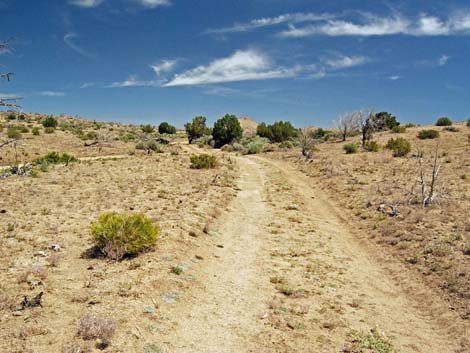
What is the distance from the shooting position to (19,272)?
32.2 ft

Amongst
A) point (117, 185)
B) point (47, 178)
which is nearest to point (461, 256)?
point (117, 185)

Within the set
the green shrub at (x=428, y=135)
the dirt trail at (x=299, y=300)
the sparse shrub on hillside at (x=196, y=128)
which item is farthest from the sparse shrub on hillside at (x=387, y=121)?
the dirt trail at (x=299, y=300)

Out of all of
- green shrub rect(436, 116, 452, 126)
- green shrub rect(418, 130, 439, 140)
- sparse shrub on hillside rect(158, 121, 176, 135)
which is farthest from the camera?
sparse shrub on hillside rect(158, 121, 176, 135)

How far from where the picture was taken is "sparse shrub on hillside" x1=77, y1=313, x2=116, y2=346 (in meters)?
6.91

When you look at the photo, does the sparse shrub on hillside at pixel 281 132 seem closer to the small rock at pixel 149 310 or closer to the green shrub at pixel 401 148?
the green shrub at pixel 401 148

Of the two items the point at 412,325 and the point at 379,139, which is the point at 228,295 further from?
the point at 379,139

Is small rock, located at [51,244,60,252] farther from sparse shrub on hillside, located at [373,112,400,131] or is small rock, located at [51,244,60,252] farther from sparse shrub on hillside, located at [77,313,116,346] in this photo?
sparse shrub on hillside, located at [373,112,400,131]

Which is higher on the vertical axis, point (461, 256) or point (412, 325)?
point (461, 256)

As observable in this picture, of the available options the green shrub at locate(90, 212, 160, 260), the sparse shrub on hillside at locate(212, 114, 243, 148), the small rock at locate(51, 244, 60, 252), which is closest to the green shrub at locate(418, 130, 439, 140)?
the sparse shrub on hillside at locate(212, 114, 243, 148)

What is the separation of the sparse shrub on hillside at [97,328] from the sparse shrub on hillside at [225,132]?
188 ft

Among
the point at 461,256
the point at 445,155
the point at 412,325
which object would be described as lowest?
the point at 412,325

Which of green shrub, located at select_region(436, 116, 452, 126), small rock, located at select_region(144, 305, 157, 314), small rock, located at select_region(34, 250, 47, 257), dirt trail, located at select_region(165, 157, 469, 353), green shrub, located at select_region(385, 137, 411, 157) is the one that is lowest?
dirt trail, located at select_region(165, 157, 469, 353)

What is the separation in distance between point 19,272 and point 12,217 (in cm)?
635

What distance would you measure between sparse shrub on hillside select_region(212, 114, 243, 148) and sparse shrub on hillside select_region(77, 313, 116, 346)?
57231mm
